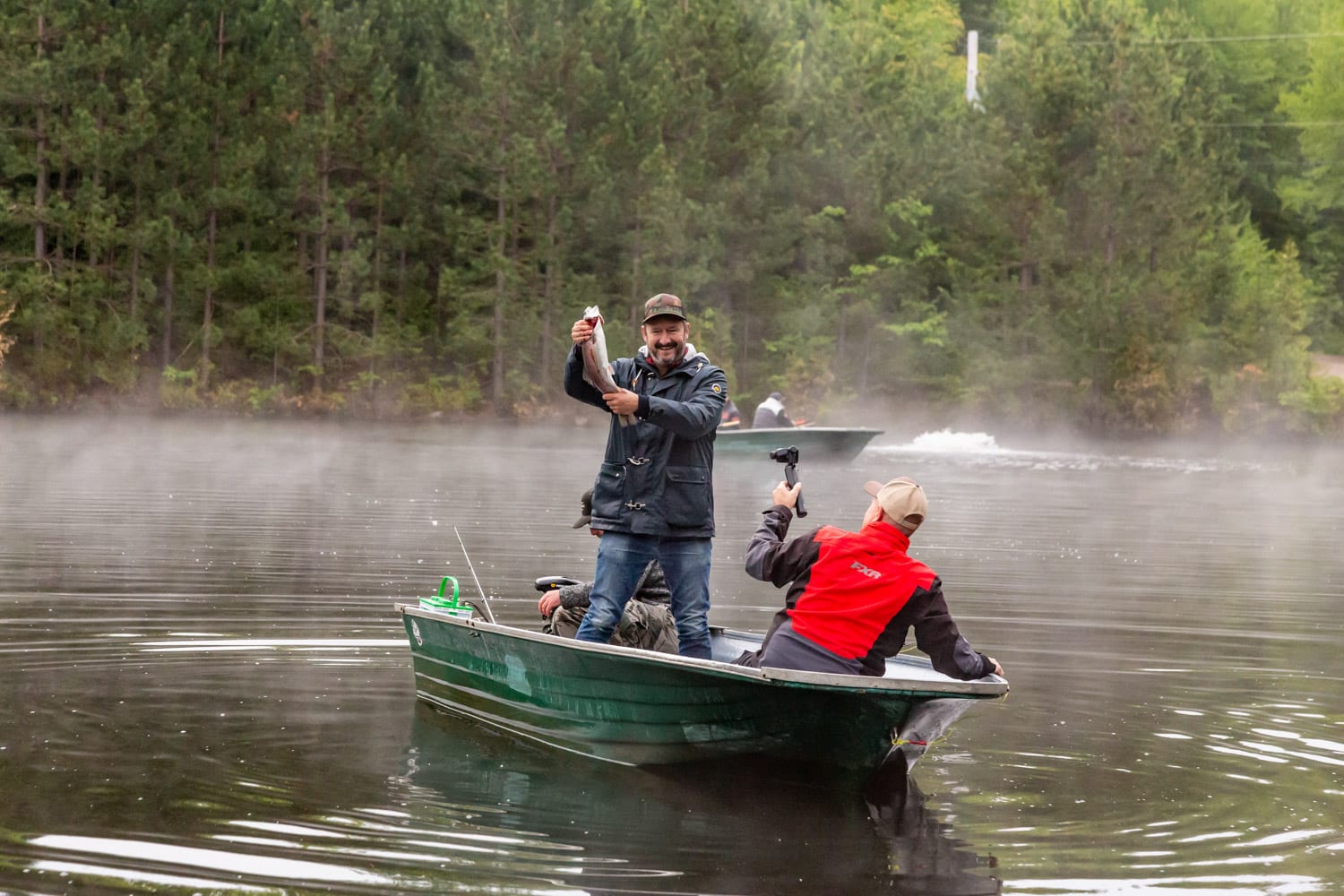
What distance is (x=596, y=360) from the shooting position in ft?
22.9

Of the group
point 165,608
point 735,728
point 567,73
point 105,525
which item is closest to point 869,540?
point 735,728

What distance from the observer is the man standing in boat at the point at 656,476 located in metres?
7.34

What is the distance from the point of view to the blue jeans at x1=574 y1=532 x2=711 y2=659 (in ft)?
24.6

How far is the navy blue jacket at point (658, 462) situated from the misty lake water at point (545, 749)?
110 cm

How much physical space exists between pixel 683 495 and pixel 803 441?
24.2 metres

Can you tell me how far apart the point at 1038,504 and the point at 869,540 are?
18.3m

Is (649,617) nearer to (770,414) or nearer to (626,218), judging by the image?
(770,414)

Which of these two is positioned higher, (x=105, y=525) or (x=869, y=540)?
(x=869, y=540)

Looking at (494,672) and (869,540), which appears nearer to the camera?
(869,540)

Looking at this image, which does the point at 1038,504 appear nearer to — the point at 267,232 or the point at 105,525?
the point at 105,525

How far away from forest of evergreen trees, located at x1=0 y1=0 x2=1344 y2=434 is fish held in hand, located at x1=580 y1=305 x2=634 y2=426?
4069 cm

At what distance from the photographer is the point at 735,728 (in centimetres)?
688

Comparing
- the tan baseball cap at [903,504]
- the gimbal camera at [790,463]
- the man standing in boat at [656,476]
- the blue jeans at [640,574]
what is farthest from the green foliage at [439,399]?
the tan baseball cap at [903,504]

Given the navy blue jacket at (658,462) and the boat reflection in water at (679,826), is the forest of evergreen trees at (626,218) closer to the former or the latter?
the navy blue jacket at (658,462)
